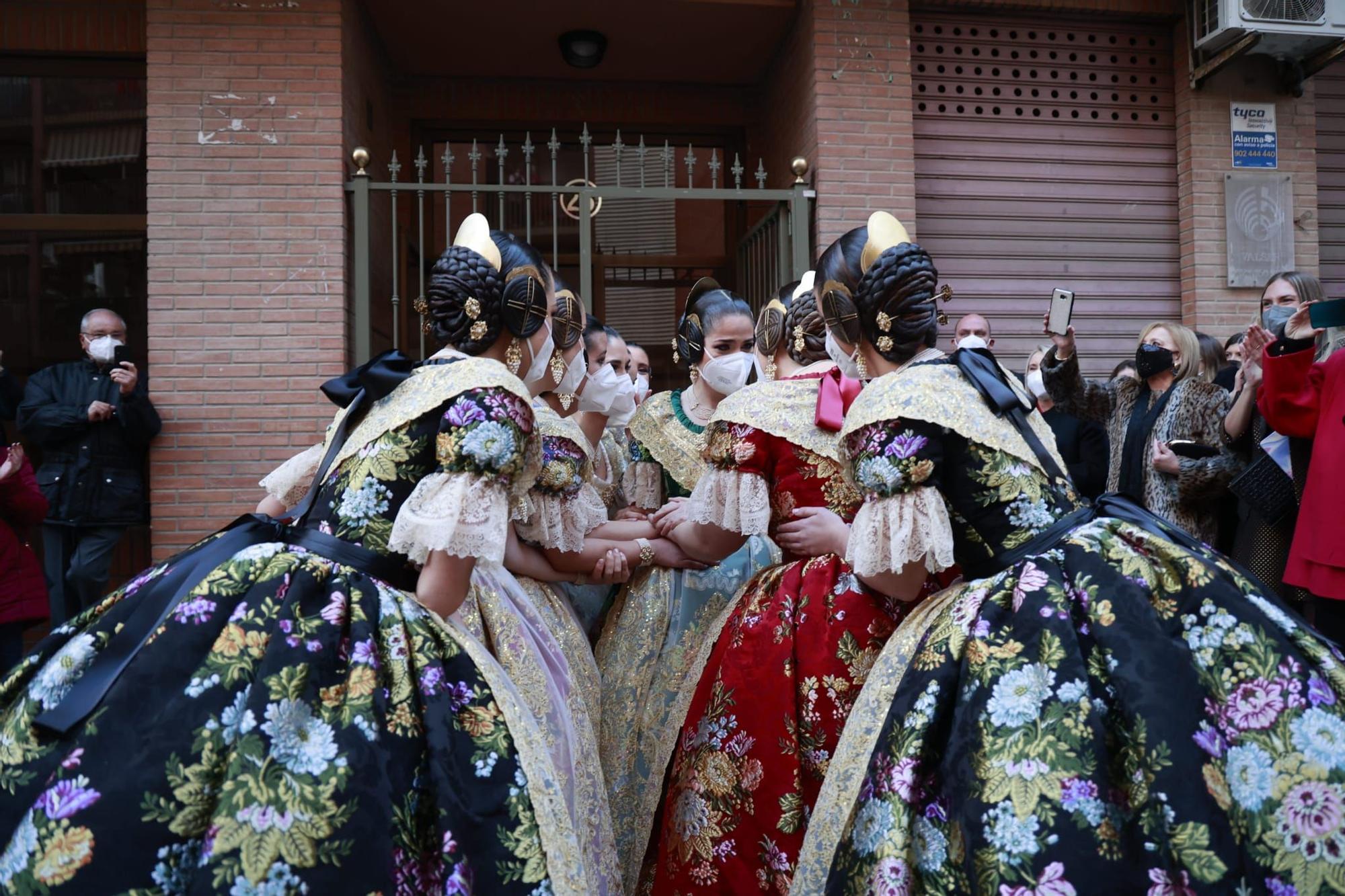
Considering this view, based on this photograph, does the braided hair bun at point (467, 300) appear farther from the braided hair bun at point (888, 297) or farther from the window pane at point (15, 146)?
the window pane at point (15, 146)

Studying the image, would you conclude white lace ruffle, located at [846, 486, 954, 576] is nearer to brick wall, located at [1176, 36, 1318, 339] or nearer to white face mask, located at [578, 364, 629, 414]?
white face mask, located at [578, 364, 629, 414]

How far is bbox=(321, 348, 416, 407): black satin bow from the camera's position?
7.77 ft

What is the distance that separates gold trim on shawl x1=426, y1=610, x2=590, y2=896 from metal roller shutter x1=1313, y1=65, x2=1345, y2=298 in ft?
24.8

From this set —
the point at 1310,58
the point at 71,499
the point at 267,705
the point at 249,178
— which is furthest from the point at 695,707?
the point at 1310,58

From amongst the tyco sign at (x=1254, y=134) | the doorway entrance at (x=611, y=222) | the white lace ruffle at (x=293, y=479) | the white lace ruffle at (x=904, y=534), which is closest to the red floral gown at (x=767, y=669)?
the white lace ruffle at (x=904, y=534)

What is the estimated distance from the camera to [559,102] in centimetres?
826

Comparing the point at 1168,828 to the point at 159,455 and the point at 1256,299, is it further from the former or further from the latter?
the point at 1256,299

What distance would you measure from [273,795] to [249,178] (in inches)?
205

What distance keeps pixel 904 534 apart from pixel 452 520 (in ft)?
2.83

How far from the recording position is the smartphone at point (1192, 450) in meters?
4.86

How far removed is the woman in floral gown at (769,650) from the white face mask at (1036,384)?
3397 millimetres

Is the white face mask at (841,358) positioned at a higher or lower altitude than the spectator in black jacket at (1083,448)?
higher

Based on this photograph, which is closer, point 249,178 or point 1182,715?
point 1182,715

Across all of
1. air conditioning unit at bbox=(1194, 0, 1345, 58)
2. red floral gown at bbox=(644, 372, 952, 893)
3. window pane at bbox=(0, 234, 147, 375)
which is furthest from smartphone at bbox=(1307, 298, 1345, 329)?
window pane at bbox=(0, 234, 147, 375)
